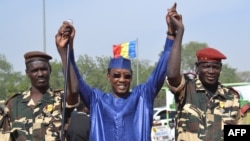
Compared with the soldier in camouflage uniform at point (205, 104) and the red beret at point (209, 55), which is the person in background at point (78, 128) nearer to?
the soldier in camouflage uniform at point (205, 104)

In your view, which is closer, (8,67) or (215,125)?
(215,125)

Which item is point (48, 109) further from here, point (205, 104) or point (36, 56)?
point (205, 104)

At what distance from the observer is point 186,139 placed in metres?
4.71

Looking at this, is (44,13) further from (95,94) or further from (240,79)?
(240,79)

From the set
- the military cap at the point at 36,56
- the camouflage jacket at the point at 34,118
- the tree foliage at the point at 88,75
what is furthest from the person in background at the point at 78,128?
the tree foliage at the point at 88,75

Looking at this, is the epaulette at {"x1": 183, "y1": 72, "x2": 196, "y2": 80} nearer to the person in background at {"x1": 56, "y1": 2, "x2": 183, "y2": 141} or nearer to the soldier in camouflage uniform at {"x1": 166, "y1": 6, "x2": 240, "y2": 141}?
Answer: the soldier in camouflage uniform at {"x1": 166, "y1": 6, "x2": 240, "y2": 141}

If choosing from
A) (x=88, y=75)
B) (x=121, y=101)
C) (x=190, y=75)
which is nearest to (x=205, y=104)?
(x=190, y=75)

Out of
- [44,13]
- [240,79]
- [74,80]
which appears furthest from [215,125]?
[240,79]

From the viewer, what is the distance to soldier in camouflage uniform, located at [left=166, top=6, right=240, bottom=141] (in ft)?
15.5

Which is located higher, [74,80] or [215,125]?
[74,80]

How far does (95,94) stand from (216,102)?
1.26 metres

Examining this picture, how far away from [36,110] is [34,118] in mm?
80

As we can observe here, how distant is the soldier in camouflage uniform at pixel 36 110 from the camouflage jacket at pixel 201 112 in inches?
43.8

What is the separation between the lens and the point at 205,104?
4863mm
